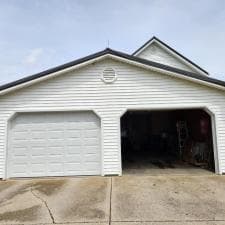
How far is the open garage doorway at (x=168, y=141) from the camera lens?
9.77 m

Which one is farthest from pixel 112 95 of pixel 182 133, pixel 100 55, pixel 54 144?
pixel 182 133

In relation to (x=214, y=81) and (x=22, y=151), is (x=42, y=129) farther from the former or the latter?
(x=214, y=81)

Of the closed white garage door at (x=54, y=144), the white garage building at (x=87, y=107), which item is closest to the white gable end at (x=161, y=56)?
the white garage building at (x=87, y=107)

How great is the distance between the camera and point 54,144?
8.39m

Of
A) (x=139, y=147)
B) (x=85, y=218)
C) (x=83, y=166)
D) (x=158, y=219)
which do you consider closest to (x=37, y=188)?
(x=83, y=166)

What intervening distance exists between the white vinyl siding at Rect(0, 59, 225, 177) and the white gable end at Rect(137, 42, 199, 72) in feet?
19.5

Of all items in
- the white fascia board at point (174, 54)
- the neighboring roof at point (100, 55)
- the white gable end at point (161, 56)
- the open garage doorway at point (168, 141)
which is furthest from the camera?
the white gable end at point (161, 56)

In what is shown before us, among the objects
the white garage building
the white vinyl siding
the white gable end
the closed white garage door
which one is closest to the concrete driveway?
the closed white garage door

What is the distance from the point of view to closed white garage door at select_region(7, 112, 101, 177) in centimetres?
827

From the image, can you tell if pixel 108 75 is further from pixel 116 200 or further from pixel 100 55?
pixel 116 200

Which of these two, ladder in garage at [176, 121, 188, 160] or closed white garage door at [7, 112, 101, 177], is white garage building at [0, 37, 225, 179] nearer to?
closed white garage door at [7, 112, 101, 177]

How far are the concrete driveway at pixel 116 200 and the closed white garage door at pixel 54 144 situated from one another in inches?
22.8

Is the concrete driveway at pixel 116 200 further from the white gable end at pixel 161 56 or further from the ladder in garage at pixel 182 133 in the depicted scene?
the white gable end at pixel 161 56

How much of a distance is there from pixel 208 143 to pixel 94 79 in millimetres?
5607
